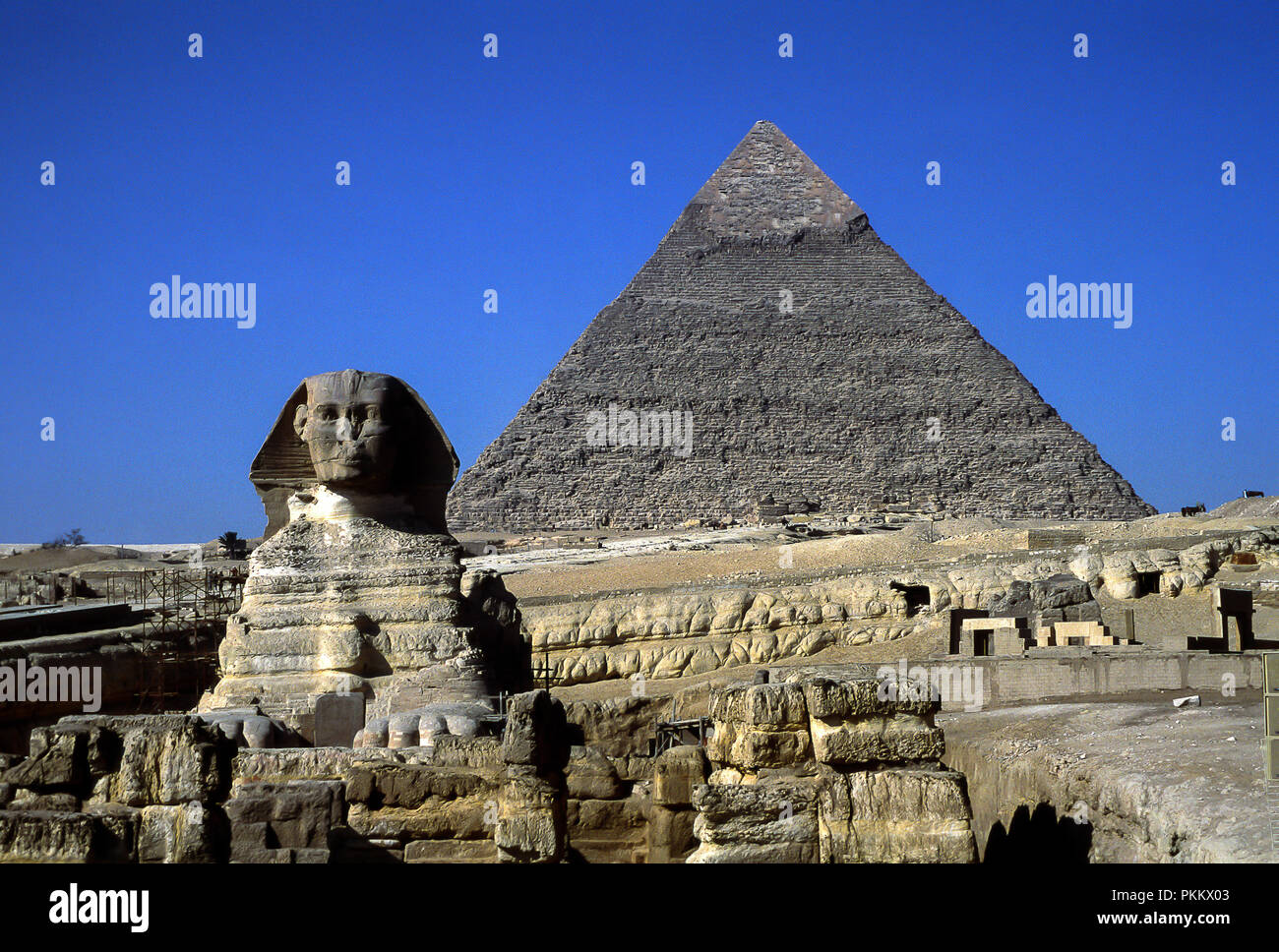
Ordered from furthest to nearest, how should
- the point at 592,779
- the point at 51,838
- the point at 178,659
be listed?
the point at 178,659 → the point at 592,779 → the point at 51,838

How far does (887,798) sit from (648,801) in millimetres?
1085

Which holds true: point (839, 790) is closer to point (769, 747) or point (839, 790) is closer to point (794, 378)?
point (769, 747)

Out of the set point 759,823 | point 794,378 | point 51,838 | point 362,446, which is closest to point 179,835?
point 51,838

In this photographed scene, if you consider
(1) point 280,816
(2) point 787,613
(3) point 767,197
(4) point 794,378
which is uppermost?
(3) point 767,197

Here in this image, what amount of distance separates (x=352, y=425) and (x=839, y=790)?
396 cm

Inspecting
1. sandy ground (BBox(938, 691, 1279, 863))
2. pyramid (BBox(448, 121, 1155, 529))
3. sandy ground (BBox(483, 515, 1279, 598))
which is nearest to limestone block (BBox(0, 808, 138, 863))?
sandy ground (BBox(938, 691, 1279, 863))

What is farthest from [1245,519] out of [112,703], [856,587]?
[112,703]

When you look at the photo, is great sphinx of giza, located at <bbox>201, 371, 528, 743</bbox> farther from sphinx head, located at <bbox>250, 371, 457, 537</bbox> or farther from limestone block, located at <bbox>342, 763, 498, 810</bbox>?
limestone block, located at <bbox>342, 763, 498, 810</bbox>

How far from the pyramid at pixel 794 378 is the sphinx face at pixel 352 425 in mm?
111516

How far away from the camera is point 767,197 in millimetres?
126312
